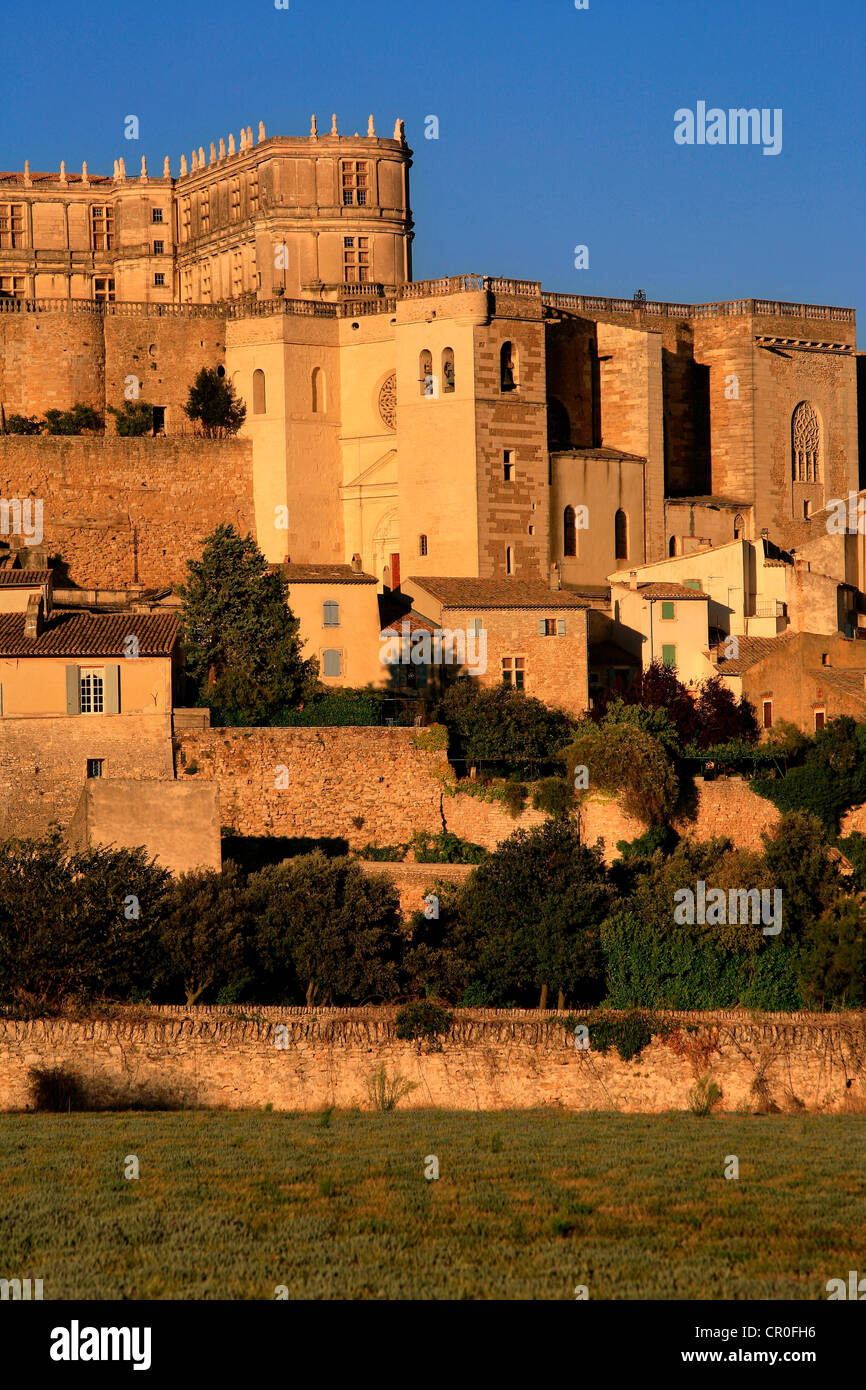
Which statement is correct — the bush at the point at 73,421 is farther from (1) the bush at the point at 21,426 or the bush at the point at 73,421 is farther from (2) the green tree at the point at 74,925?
(2) the green tree at the point at 74,925

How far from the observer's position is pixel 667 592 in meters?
42.2

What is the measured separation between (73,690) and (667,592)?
50.6 feet

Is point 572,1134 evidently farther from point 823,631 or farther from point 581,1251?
point 823,631

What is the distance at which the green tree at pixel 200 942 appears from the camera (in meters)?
26.5

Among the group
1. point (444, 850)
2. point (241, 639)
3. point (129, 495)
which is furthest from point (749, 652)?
point (129, 495)

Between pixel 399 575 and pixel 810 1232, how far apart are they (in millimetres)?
31415

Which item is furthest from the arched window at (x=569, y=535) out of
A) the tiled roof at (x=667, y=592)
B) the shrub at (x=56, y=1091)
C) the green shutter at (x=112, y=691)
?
the shrub at (x=56, y=1091)

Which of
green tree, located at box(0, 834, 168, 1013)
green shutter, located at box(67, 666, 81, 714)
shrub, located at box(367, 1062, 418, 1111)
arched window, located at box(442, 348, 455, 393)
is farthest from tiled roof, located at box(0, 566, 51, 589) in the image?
shrub, located at box(367, 1062, 418, 1111)

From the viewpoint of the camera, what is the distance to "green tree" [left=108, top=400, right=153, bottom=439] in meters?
50.1

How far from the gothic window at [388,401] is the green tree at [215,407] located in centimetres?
380

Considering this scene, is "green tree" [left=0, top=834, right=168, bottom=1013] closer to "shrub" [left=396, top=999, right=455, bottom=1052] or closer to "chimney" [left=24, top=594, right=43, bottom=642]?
"shrub" [left=396, top=999, right=455, bottom=1052]

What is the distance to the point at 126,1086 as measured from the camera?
22.9 meters

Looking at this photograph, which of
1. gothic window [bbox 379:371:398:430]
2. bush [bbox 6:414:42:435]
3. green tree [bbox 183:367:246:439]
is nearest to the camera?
gothic window [bbox 379:371:398:430]

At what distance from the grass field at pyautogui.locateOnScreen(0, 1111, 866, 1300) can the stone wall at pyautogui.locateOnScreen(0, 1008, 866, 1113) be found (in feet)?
4.46
